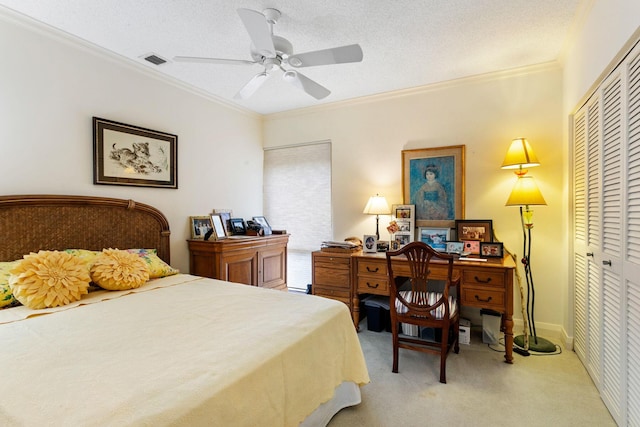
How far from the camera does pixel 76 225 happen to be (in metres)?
2.45

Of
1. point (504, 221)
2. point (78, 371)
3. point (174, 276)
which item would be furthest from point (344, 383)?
point (504, 221)

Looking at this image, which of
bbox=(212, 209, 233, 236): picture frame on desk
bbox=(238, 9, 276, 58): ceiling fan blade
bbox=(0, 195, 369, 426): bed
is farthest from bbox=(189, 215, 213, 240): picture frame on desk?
bbox=(238, 9, 276, 58): ceiling fan blade

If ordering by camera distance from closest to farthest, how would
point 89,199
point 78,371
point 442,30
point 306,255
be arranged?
point 78,371 < point 442,30 < point 89,199 < point 306,255

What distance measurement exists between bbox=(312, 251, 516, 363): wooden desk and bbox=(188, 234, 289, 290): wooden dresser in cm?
69

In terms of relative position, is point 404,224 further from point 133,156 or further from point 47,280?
point 47,280

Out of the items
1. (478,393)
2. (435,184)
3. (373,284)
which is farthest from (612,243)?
(373,284)

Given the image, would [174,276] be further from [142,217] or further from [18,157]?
[18,157]

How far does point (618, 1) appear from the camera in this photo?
5.24 ft

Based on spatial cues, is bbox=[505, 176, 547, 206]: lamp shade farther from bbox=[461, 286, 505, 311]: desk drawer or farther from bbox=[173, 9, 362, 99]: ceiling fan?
bbox=[173, 9, 362, 99]: ceiling fan

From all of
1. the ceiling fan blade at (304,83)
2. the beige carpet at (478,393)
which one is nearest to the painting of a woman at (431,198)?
the beige carpet at (478,393)

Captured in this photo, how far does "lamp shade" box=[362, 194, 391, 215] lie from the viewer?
3416 millimetres

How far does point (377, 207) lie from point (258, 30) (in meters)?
2.16

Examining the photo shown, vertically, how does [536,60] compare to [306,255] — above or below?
above

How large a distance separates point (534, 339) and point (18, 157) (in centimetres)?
443
